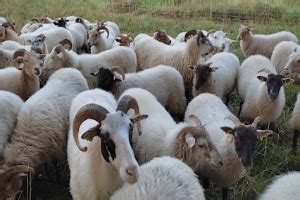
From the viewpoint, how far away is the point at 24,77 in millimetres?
6242

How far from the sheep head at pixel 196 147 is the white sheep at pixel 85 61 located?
112 inches

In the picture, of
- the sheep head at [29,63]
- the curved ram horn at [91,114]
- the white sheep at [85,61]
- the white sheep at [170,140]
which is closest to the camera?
the curved ram horn at [91,114]

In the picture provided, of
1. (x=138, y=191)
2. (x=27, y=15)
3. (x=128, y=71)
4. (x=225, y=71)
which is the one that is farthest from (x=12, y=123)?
(x=27, y=15)

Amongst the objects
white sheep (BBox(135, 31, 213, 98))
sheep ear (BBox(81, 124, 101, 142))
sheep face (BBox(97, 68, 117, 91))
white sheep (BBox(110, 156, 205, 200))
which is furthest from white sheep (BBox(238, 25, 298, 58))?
sheep ear (BBox(81, 124, 101, 142))

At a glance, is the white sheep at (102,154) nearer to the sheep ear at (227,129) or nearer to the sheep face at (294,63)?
the sheep ear at (227,129)

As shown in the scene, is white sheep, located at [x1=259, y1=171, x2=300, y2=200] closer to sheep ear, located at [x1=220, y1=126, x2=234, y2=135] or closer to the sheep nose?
sheep ear, located at [x1=220, y1=126, x2=234, y2=135]

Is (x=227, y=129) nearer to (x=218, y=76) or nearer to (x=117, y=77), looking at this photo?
(x=117, y=77)

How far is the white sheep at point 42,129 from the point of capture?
15.2ft

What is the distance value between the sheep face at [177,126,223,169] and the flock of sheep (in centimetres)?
1

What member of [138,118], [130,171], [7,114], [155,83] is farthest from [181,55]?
[130,171]

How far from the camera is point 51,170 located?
548 centimetres

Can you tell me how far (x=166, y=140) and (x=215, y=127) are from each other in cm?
74

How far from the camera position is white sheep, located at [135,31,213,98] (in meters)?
8.12

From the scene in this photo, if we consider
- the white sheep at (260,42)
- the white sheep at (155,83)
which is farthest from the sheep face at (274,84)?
the white sheep at (260,42)
